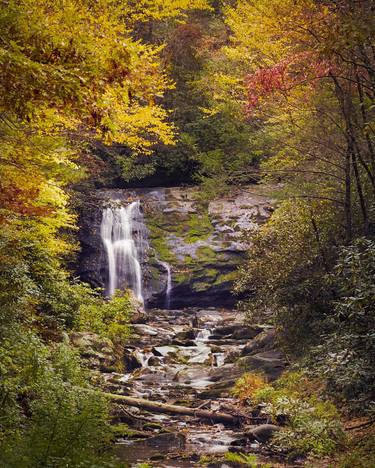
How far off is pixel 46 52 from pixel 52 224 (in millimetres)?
7397

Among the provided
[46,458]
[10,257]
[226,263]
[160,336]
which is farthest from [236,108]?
[46,458]

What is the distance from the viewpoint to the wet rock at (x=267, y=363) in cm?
1180

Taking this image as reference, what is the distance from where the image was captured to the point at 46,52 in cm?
490

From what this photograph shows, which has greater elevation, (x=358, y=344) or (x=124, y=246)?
(x=124, y=246)

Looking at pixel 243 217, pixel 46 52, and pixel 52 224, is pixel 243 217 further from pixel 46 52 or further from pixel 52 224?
pixel 46 52

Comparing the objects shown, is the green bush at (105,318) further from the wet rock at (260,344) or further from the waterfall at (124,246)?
the waterfall at (124,246)

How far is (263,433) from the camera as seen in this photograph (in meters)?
8.87

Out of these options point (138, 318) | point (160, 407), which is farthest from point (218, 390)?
point (138, 318)

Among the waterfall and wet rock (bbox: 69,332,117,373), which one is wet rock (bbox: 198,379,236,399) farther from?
the waterfall

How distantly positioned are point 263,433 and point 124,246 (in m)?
14.6

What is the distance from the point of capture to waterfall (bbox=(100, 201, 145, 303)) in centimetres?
2183

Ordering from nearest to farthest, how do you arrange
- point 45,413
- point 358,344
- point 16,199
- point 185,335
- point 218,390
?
point 45,413 < point 358,344 < point 16,199 < point 218,390 < point 185,335

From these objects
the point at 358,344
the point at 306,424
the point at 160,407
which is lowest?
the point at 160,407

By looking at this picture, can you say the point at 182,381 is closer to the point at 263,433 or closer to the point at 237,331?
the point at 263,433
